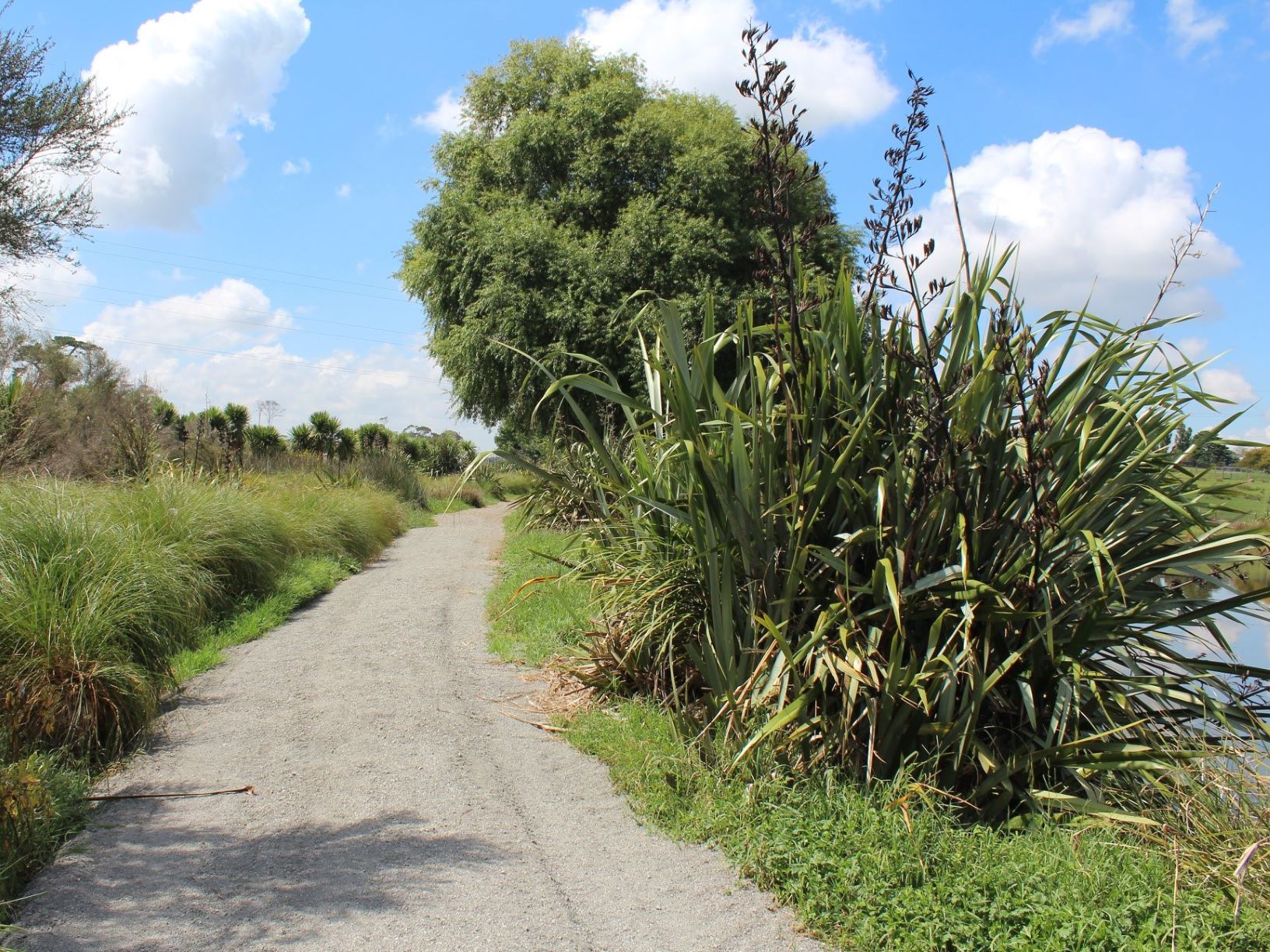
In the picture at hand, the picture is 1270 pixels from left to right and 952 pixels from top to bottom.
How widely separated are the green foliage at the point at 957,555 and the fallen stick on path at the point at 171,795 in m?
2.32

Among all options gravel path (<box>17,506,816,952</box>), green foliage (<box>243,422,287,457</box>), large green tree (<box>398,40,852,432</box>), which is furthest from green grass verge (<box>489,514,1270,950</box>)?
green foliage (<box>243,422,287,457</box>)

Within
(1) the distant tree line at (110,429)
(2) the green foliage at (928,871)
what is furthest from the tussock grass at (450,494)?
(2) the green foliage at (928,871)

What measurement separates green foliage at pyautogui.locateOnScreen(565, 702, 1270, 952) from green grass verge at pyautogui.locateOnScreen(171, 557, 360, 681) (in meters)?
4.15

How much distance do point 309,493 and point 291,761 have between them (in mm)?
10878

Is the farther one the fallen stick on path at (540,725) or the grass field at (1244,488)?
the fallen stick on path at (540,725)

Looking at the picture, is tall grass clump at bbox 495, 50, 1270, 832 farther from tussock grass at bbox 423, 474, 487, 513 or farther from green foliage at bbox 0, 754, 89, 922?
tussock grass at bbox 423, 474, 487, 513

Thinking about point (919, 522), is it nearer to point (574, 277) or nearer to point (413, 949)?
point (413, 949)

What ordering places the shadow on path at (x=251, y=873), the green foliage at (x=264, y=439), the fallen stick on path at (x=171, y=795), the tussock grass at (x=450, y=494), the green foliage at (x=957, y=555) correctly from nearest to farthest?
the shadow on path at (x=251, y=873)
the green foliage at (x=957, y=555)
the fallen stick on path at (x=171, y=795)
the green foliage at (x=264, y=439)
the tussock grass at (x=450, y=494)

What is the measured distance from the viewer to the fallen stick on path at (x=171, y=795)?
14.5ft

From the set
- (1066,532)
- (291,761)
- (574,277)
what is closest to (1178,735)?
(1066,532)

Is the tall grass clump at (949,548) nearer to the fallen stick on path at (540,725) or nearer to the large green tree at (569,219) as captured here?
the fallen stick on path at (540,725)

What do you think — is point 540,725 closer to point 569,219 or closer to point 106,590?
point 106,590

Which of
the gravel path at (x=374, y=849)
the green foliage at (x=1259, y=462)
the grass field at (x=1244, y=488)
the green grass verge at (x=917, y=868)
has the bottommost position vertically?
the gravel path at (x=374, y=849)

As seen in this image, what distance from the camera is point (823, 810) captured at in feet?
12.7
